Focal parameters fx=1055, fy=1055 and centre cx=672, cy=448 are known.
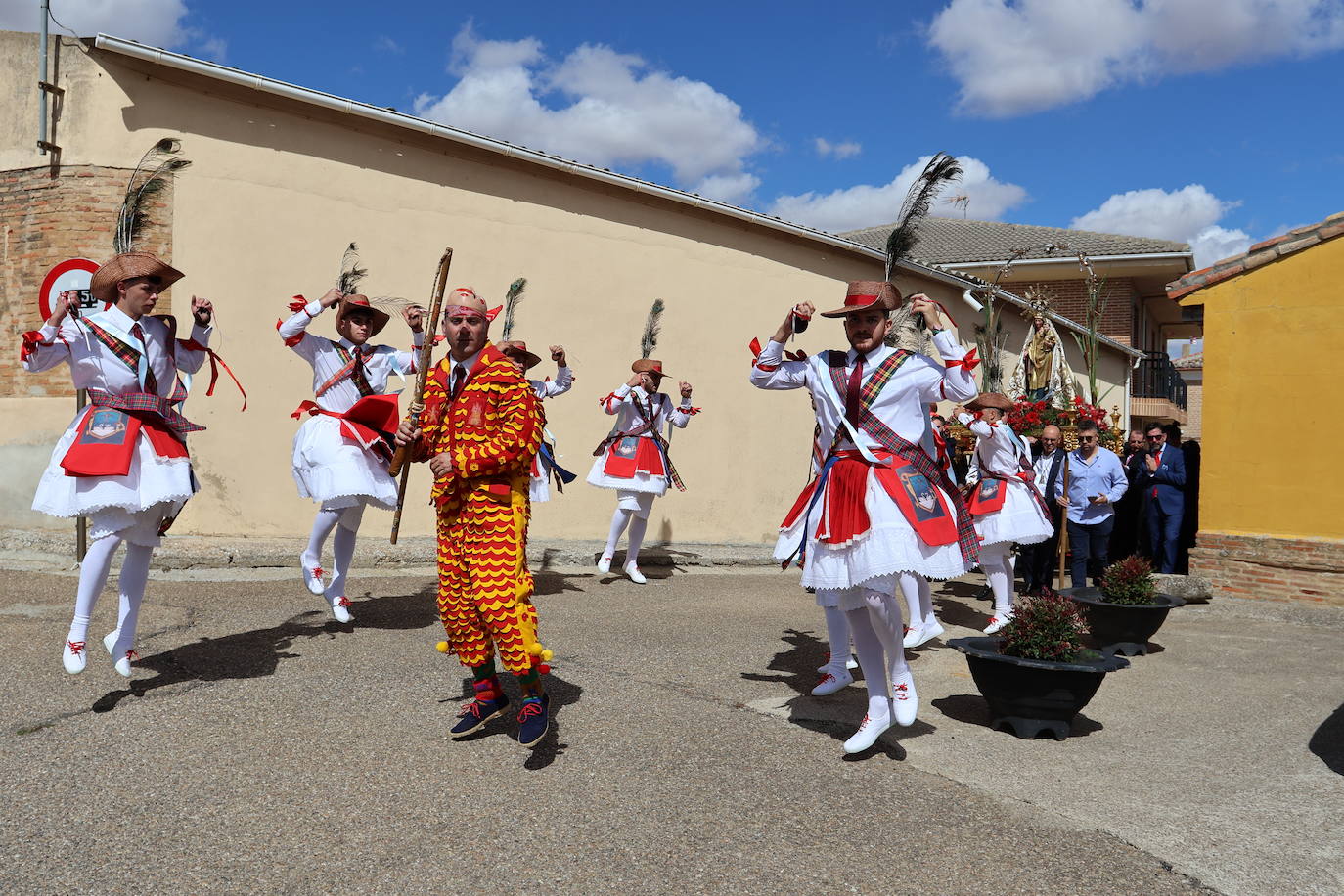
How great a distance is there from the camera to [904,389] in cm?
472

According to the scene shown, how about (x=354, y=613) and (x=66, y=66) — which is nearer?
(x=354, y=613)

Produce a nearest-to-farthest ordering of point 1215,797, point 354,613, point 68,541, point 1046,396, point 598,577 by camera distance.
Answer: point 1215,797
point 354,613
point 68,541
point 598,577
point 1046,396

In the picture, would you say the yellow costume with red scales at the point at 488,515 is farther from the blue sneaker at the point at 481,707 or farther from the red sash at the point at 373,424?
the red sash at the point at 373,424

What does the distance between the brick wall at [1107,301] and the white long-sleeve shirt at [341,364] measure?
56.3 feet

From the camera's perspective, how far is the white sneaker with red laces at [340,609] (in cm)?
685

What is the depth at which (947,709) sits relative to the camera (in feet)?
18.7

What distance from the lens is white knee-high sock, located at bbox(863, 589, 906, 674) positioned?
15.0 feet

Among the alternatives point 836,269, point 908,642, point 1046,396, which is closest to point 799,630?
point 908,642

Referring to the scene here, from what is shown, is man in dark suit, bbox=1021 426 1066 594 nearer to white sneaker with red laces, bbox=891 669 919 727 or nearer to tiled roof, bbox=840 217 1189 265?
white sneaker with red laces, bbox=891 669 919 727

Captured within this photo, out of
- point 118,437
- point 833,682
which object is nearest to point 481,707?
point 833,682

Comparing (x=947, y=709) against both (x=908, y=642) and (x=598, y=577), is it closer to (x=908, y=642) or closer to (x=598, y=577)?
(x=908, y=642)

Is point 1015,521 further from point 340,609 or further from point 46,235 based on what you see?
point 46,235

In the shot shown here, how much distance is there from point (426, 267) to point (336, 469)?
5.02 m

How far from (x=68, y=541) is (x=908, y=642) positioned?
24.1 feet
